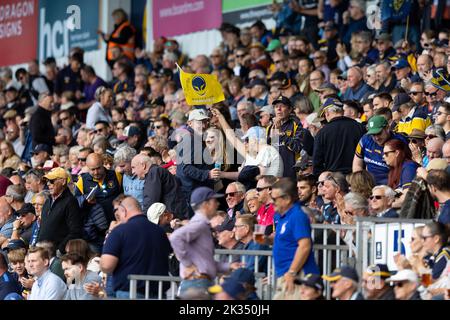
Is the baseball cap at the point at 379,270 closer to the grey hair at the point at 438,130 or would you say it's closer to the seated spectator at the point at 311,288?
the seated spectator at the point at 311,288

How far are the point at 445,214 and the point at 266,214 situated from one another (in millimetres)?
2543

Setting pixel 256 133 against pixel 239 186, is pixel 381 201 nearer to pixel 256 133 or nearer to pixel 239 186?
pixel 239 186

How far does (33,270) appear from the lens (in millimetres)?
12586

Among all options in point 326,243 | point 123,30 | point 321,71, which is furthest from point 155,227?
point 123,30

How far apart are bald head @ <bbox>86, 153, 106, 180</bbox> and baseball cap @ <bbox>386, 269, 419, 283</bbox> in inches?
240

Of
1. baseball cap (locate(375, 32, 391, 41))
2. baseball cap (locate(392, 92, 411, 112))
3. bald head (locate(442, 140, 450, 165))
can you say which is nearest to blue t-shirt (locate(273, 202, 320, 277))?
bald head (locate(442, 140, 450, 165))

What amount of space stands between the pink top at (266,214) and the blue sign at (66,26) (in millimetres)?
14554

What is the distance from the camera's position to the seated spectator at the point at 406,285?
31.4 ft

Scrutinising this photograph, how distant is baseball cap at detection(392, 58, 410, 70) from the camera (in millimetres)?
17156

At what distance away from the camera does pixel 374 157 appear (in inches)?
528

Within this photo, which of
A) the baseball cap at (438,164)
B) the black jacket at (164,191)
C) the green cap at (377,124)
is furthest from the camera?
the black jacket at (164,191)

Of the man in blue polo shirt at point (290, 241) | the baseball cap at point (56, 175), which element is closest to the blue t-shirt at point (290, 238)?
the man in blue polo shirt at point (290, 241)

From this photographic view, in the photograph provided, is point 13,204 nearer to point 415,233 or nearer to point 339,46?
point 339,46

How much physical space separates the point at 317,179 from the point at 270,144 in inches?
50.0
